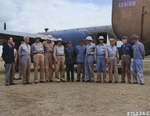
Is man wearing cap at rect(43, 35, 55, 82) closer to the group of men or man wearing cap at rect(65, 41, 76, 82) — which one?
the group of men

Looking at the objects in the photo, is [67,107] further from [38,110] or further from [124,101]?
[124,101]

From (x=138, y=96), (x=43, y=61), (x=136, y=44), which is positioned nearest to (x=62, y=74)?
(x=43, y=61)

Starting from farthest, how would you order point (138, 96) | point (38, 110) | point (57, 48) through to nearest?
point (57, 48)
point (138, 96)
point (38, 110)

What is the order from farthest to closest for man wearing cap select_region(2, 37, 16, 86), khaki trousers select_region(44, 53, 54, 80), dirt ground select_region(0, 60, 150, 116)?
khaki trousers select_region(44, 53, 54, 80) < man wearing cap select_region(2, 37, 16, 86) < dirt ground select_region(0, 60, 150, 116)

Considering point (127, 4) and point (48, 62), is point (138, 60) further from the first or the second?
point (48, 62)

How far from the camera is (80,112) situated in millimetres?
3697

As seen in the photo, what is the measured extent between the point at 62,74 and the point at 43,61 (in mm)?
914

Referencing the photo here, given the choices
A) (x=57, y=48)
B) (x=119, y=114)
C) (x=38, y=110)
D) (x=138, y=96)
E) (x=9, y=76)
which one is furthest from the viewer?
(x=57, y=48)

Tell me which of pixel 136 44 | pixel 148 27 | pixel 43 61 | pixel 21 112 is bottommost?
pixel 21 112

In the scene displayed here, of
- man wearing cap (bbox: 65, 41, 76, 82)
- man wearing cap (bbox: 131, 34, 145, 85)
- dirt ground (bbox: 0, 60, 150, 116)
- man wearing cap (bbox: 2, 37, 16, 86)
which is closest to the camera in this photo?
dirt ground (bbox: 0, 60, 150, 116)

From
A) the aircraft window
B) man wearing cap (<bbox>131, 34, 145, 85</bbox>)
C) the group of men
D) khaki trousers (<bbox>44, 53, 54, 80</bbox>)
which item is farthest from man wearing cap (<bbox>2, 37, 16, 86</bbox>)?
the aircraft window

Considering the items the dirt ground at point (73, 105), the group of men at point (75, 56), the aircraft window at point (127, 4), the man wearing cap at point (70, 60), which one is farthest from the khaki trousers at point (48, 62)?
the aircraft window at point (127, 4)

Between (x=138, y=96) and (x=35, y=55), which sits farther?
(x=35, y=55)

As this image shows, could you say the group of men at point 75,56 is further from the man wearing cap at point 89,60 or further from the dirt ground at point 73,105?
the dirt ground at point 73,105
